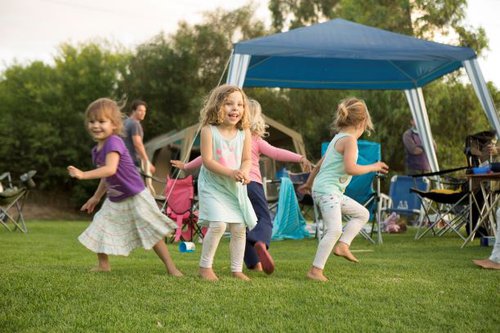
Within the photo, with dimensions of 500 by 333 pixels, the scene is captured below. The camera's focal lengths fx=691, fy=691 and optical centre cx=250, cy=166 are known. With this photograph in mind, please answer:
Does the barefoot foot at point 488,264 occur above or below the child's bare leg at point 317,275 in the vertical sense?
below

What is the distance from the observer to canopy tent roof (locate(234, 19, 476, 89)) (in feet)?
26.0

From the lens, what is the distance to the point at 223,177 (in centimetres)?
→ 374

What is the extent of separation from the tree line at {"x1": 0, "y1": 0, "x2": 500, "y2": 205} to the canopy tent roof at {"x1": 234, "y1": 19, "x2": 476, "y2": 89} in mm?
5681

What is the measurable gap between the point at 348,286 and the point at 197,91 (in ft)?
56.6

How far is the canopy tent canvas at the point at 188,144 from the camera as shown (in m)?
14.5

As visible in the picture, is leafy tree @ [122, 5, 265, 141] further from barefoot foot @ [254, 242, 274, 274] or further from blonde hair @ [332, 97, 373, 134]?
barefoot foot @ [254, 242, 274, 274]

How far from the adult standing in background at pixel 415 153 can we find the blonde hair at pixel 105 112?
23.0ft

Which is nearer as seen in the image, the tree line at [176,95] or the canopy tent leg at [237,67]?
the canopy tent leg at [237,67]

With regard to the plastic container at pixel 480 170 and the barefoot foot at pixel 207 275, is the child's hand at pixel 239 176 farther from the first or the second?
the plastic container at pixel 480 170

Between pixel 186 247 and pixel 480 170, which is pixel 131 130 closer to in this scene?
pixel 186 247

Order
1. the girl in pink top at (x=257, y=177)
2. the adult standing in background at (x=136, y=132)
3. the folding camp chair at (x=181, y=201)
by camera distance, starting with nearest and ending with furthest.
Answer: the girl in pink top at (x=257, y=177), the folding camp chair at (x=181, y=201), the adult standing in background at (x=136, y=132)

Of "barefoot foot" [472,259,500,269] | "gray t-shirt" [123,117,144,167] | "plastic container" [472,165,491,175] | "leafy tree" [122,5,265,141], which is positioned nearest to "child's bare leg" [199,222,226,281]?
"barefoot foot" [472,259,500,269]

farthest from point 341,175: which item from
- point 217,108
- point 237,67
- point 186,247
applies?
point 237,67

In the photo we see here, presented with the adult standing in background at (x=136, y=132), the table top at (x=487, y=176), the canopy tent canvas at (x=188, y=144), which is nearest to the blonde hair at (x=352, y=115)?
the table top at (x=487, y=176)
